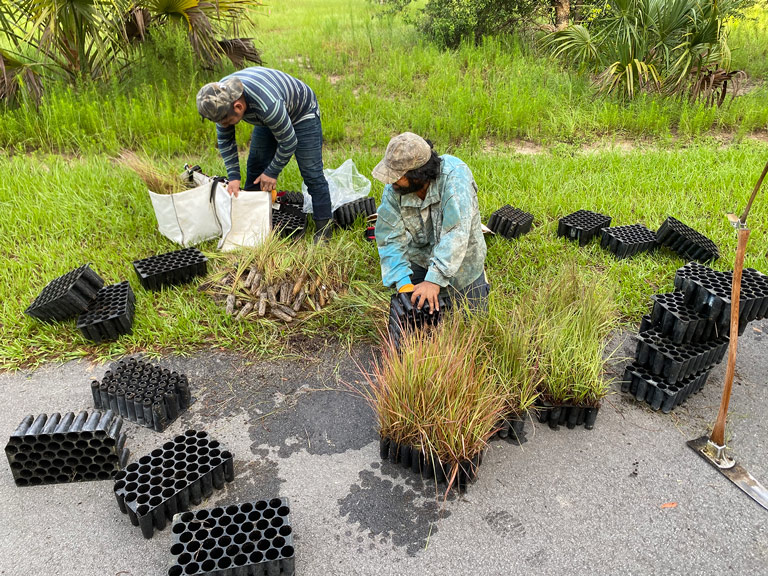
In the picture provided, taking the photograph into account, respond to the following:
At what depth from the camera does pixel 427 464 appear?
9.46 ft

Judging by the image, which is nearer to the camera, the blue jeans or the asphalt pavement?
the asphalt pavement

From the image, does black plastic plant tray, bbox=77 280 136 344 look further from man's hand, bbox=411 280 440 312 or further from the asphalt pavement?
man's hand, bbox=411 280 440 312

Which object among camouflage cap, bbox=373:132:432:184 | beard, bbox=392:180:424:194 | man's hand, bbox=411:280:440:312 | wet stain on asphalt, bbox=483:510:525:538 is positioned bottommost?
wet stain on asphalt, bbox=483:510:525:538

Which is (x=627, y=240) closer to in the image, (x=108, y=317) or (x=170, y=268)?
(x=170, y=268)

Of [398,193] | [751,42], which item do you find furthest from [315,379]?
[751,42]

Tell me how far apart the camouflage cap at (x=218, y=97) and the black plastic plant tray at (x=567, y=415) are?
2924mm

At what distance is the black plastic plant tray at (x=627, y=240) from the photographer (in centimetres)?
473

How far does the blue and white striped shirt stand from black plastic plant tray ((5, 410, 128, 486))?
238 centimetres

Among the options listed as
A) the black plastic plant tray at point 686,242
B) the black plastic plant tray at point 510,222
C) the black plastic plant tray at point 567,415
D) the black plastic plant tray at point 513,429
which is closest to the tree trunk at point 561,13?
the black plastic plant tray at point 510,222

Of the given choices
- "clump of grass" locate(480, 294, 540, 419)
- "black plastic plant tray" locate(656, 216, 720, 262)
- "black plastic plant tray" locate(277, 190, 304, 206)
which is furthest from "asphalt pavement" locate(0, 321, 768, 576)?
"black plastic plant tray" locate(277, 190, 304, 206)

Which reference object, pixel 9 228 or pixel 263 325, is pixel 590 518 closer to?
pixel 263 325

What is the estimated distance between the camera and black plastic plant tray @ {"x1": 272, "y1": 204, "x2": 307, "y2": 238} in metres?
5.04

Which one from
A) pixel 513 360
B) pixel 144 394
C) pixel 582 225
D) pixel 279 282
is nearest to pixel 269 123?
pixel 279 282

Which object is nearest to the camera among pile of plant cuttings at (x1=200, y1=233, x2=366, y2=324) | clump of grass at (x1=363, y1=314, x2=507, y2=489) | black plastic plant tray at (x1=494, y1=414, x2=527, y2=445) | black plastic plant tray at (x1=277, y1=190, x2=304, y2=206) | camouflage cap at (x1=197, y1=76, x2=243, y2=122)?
clump of grass at (x1=363, y1=314, x2=507, y2=489)
